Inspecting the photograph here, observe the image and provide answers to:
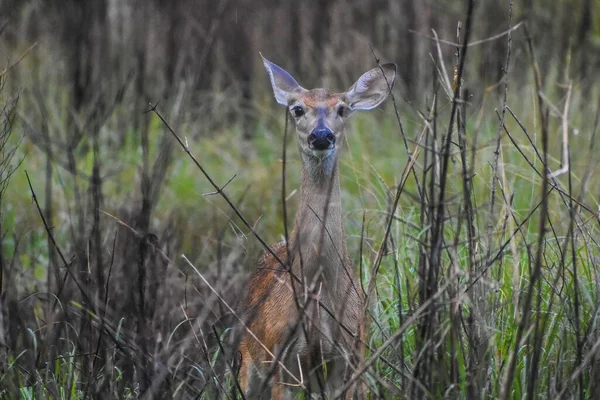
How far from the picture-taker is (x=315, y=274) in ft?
14.0

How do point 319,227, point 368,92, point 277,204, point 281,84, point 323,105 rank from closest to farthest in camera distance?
point 319,227, point 323,105, point 368,92, point 281,84, point 277,204

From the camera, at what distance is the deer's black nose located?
438 cm

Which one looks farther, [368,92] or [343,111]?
[368,92]

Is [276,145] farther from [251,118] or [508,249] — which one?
[508,249]

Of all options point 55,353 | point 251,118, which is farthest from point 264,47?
point 55,353

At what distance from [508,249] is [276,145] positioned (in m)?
5.05

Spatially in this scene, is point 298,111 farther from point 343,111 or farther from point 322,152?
point 322,152

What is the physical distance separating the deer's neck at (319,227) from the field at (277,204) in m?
0.11

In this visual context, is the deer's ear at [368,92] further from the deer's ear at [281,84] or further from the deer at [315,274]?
the deer's ear at [281,84]

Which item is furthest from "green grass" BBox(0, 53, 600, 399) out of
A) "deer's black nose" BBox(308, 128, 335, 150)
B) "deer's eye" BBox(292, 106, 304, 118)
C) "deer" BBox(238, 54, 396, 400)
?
"deer's eye" BBox(292, 106, 304, 118)

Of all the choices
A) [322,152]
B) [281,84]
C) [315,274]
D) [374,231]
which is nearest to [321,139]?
[322,152]

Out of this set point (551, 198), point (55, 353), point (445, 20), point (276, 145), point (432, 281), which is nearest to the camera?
point (432, 281)

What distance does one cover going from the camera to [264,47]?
12.1 meters

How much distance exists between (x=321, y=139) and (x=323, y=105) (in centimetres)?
34
